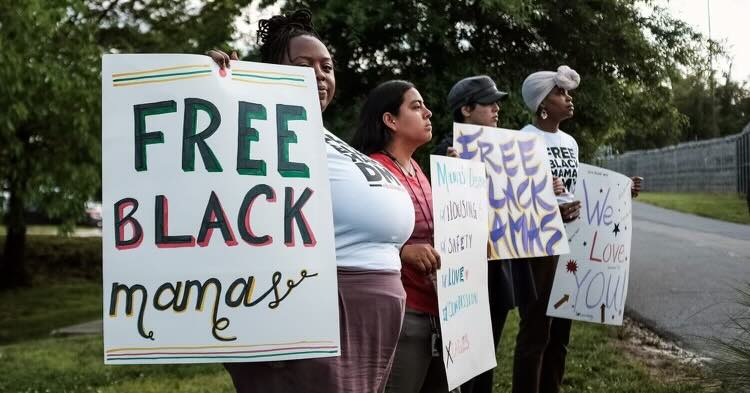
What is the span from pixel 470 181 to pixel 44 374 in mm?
6197

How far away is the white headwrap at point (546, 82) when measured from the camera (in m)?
4.52

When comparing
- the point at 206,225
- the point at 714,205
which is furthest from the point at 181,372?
the point at 206,225

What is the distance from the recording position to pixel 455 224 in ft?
10.3

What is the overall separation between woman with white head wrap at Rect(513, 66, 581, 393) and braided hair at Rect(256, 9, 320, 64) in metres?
2.03

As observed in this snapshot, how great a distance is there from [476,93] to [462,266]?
1220 mm

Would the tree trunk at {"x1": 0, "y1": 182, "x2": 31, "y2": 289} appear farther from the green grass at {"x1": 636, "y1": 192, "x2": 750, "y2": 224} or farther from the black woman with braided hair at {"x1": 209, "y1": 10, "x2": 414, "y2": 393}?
the black woman with braided hair at {"x1": 209, "y1": 10, "x2": 414, "y2": 393}

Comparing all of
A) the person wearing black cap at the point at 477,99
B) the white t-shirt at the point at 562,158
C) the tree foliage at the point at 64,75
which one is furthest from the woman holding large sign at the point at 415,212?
the tree foliage at the point at 64,75

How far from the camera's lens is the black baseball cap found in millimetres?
4102

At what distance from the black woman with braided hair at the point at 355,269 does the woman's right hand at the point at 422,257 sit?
0.24m

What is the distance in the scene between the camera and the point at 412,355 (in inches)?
114

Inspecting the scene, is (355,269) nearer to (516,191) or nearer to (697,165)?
(516,191)

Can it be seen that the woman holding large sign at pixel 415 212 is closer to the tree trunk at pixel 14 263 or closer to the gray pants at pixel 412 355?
the gray pants at pixel 412 355

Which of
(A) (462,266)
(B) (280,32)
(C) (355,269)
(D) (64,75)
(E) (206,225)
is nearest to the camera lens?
(E) (206,225)

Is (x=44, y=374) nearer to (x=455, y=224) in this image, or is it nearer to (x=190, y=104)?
(x=455, y=224)
